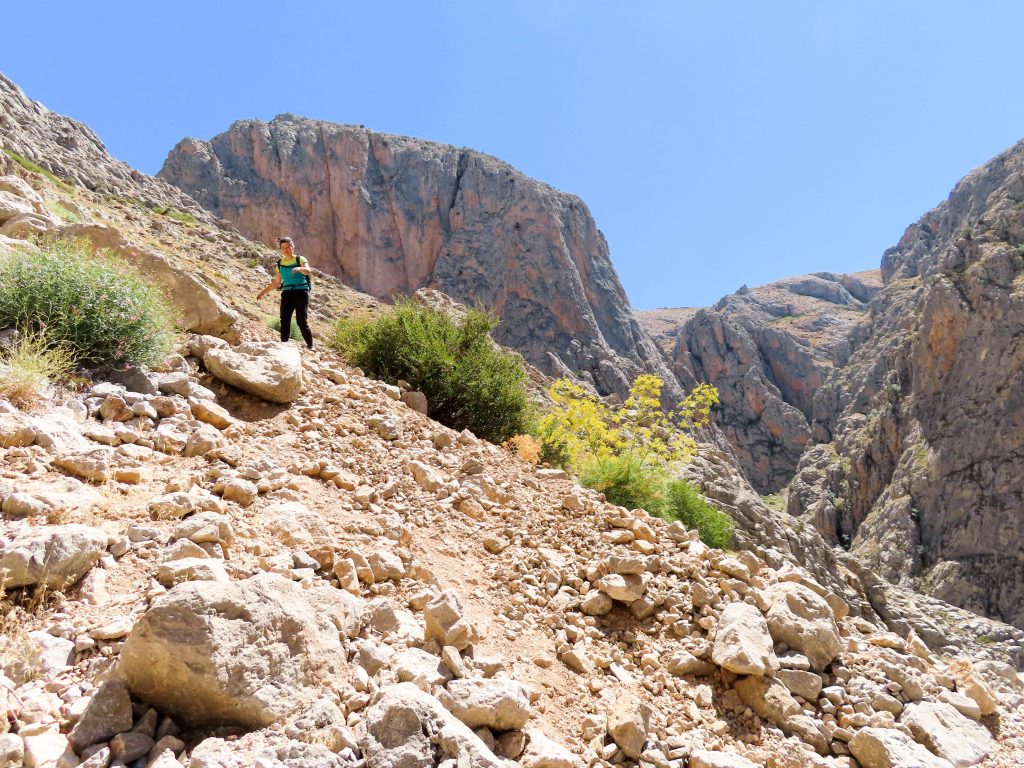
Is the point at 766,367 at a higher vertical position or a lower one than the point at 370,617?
higher

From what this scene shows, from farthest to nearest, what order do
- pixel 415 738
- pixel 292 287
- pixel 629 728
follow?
pixel 292 287, pixel 629 728, pixel 415 738

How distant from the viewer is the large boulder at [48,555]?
8.04ft

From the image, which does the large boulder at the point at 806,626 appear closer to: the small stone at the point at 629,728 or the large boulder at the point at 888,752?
the large boulder at the point at 888,752

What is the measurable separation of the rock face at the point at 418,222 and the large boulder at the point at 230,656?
56.1 metres

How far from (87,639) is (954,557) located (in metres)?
53.4

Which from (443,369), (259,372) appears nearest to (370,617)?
(259,372)

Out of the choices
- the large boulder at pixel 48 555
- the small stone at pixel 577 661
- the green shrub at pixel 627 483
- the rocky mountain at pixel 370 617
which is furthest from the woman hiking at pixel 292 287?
the small stone at pixel 577 661

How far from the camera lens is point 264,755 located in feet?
6.33

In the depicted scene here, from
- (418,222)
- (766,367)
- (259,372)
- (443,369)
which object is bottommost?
(259,372)

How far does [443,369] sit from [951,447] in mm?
53141

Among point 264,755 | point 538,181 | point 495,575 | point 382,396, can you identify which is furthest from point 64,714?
point 538,181

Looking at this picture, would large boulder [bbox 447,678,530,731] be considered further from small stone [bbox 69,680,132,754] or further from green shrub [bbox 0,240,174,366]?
green shrub [bbox 0,240,174,366]

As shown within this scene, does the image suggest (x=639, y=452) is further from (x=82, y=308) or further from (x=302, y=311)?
(x=82, y=308)

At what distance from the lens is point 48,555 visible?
254 centimetres
